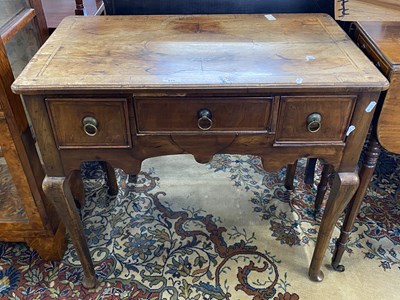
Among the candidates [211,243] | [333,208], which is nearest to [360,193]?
[333,208]

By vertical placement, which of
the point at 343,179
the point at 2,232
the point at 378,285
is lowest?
the point at 378,285

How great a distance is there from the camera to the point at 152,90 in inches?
36.9

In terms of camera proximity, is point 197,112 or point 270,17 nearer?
point 197,112

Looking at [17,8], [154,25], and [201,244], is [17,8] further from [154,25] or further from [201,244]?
[201,244]

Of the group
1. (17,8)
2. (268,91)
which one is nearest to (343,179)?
(268,91)

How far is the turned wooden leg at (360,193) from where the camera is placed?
116cm

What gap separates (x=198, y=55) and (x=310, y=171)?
3.18 ft

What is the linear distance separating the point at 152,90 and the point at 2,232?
93 cm

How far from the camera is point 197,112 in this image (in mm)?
1000

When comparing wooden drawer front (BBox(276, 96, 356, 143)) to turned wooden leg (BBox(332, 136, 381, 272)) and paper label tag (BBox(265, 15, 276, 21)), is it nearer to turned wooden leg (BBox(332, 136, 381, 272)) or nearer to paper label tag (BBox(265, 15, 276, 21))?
turned wooden leg (BBox(332, 136, 381, 272))

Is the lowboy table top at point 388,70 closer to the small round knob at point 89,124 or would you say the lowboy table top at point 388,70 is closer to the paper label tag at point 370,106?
the paper label tag at point 370,106

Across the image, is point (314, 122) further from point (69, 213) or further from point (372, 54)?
point (69, 213)

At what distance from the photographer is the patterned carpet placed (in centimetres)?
141

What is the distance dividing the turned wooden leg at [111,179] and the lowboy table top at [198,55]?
0.66 metres
